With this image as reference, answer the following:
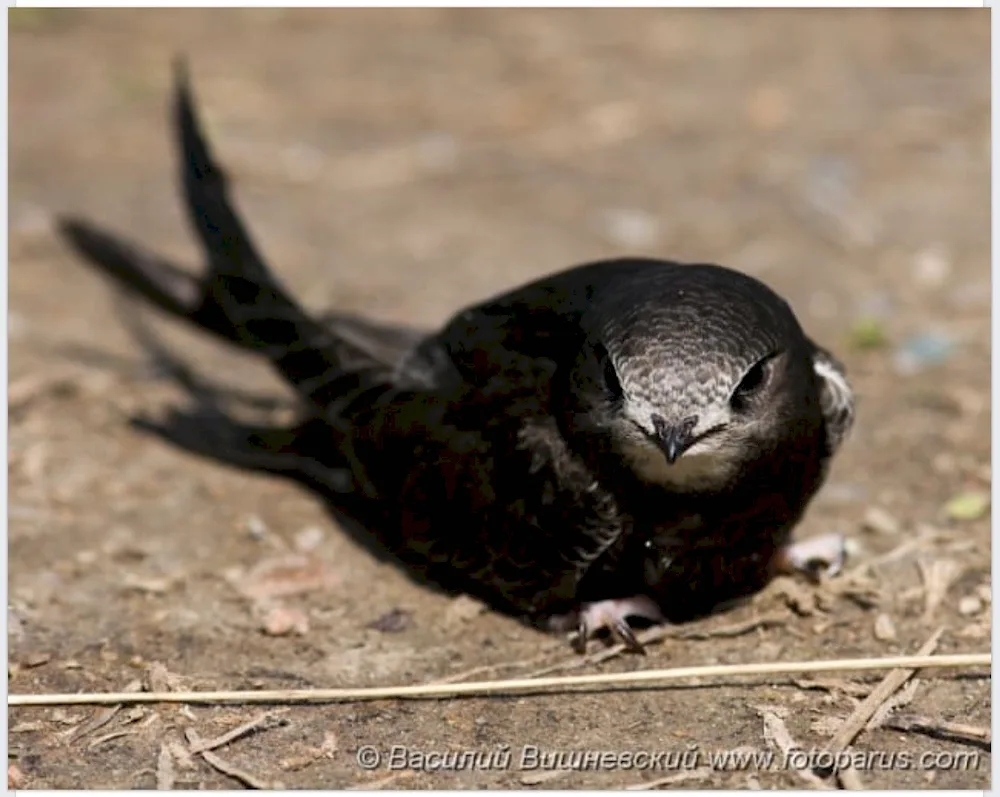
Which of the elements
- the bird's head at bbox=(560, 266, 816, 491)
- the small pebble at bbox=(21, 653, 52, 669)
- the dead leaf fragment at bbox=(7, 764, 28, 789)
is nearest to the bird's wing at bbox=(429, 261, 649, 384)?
the bird's head at bbox=(560, 266, 816, 491)

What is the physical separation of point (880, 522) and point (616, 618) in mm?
1092

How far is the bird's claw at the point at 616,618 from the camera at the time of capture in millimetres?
4082

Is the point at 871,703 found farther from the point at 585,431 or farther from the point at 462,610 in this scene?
the point at 462,610

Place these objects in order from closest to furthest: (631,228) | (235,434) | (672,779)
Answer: (672,779), (235,434), (631,228)

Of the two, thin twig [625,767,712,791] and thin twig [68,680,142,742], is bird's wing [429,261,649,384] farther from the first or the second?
thin twig [68,680,142,742]

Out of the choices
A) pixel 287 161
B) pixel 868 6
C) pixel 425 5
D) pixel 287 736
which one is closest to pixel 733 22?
pixel 868 6

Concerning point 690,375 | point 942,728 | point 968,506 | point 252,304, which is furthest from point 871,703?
point 252,304

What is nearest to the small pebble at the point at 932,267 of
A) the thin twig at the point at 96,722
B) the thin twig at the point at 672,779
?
the thin twig at the point at 672,779

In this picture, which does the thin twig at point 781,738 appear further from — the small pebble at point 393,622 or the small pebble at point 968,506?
the small pebble at point 968,506

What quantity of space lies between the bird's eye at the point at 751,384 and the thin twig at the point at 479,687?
0.67 m

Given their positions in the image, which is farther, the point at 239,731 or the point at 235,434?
the point at 235,434

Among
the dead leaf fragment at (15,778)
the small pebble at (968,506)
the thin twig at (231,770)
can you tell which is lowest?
the dead leaf fragment at (15,778)

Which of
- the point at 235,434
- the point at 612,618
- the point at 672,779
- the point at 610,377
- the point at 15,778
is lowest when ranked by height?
the point at 15,778

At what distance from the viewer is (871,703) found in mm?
3805
